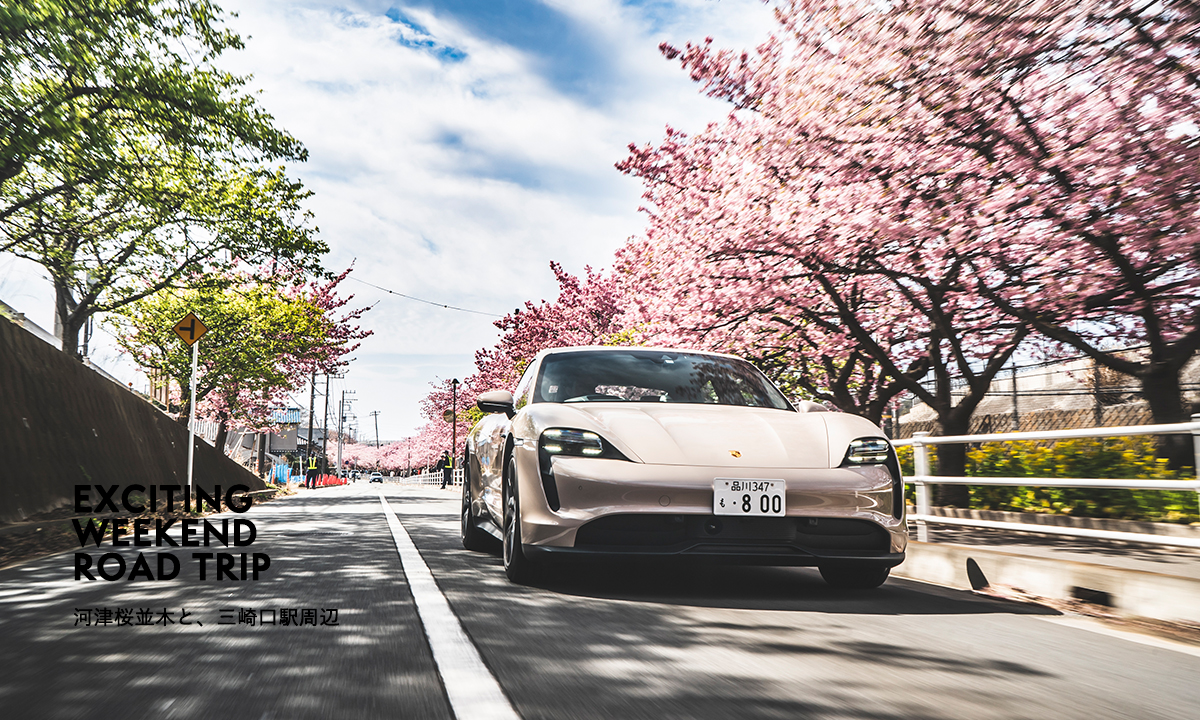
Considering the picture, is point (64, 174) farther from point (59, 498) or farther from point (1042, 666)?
point (1042, 666)

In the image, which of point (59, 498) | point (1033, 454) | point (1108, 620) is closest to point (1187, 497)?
point (1033, 454)

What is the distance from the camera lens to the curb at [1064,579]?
14.9 feet

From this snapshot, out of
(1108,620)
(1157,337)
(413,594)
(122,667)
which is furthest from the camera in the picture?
(1157,337)

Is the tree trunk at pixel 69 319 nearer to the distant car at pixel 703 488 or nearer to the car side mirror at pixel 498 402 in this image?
the car side mirror at pixel 498 402

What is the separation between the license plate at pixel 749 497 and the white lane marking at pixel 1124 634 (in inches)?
56.7

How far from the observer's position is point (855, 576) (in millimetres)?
5469

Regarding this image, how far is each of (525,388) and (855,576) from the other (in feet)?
8.42

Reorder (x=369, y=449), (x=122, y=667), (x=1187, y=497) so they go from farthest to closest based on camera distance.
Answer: (x=369, y=449) → (x=1187, y=497) → (x=122, y=667)

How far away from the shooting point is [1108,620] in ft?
15.4

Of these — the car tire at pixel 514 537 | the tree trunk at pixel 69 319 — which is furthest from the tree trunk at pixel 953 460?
the tree trunk at pixel 69 319

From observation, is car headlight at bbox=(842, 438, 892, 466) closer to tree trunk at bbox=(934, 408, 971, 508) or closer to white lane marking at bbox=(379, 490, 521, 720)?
white lane marking at bbox=(379, 490, 521, 720)

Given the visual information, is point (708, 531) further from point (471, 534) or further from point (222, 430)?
point (222, 430)

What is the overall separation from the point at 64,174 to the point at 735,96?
29.2 ft

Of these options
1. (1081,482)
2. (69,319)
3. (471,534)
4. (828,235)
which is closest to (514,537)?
(471,534)
